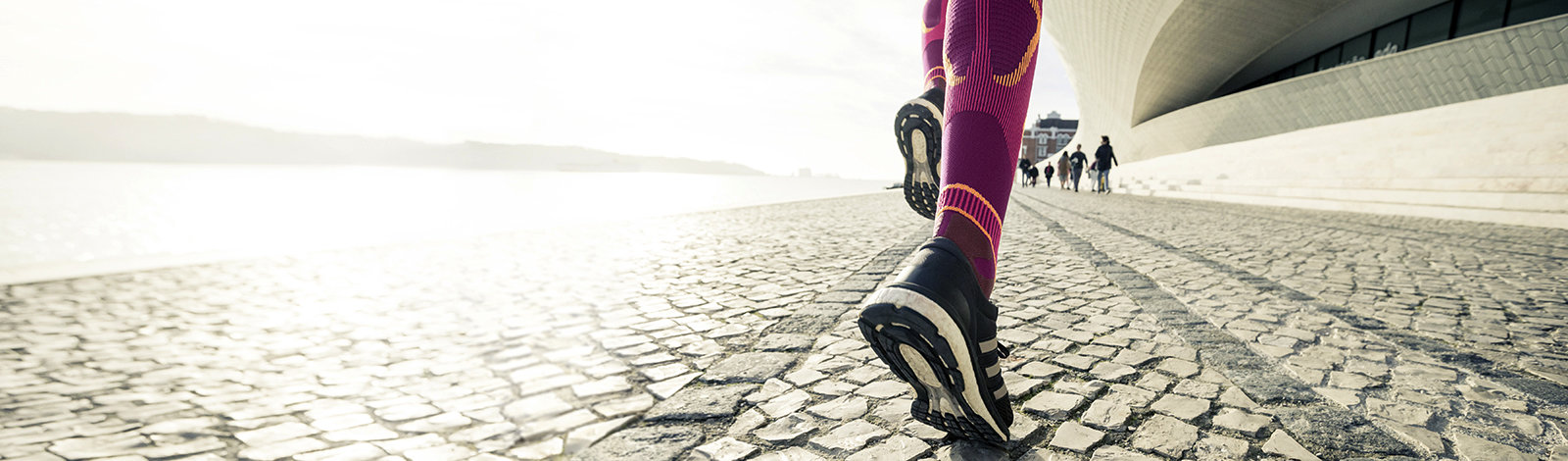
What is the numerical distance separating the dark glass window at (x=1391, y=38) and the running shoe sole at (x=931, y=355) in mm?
25412

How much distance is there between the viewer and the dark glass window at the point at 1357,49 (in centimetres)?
2073

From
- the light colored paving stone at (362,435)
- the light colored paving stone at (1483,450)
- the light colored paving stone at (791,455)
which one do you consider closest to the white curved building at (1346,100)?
the light colored paving stone at (1483,450)

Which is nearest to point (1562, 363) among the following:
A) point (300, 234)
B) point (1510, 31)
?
point (300, 234)

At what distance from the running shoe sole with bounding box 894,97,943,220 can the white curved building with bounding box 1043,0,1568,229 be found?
32.7 ft

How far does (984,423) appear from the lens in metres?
1.27

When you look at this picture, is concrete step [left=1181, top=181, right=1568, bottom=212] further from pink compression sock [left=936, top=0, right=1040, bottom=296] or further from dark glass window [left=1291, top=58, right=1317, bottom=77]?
dark glass window [left=1291, top=58, right=1317, bottom=77]

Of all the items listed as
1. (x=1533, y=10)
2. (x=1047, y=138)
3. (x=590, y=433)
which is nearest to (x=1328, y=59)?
(x=1533, y=10)

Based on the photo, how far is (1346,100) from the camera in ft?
58.3

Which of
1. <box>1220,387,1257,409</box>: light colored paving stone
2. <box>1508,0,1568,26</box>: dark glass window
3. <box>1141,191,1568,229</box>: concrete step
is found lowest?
<box>1220,387,1257,409</box>: light colored paving stone

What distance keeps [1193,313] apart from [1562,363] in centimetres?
108

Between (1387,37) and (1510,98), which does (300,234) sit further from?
(1387,37)

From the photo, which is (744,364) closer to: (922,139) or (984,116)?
(922,139)

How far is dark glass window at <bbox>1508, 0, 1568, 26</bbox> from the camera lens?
44.3 ft

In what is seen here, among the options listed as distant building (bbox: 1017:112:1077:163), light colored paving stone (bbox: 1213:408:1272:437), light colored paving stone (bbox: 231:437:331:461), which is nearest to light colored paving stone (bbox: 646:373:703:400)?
light colored paving stone (bbox: 231:437:331:461)
